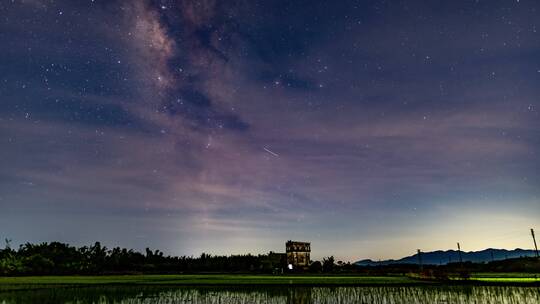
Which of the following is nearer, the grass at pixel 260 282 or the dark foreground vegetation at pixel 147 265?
the grass at pixel 260 282

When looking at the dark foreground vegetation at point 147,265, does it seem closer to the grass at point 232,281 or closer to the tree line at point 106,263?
the tree line at point 106,263

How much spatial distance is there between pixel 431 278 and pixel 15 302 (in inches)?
1794

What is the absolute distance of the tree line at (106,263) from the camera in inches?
3346

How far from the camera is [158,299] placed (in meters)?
29.6

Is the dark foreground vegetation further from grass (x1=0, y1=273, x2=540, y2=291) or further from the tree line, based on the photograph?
grass (x1=0, y1=273, x2=540, y2=291)

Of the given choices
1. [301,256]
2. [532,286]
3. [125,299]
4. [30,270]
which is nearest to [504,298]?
[532,286]

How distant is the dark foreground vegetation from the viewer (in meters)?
81.5

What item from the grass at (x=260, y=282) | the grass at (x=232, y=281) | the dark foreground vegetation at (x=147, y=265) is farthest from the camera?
the dark foreground vegetation at (x=147, y=265)

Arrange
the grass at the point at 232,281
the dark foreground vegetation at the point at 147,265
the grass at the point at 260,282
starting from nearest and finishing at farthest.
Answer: the grass at the point at 260,282
the grass at the point at 232,281
the dark foreground vegetation at the point at 147,265

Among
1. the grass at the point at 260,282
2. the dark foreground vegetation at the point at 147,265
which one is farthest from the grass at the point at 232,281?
the dark foreground vegetation at the point at 147,265

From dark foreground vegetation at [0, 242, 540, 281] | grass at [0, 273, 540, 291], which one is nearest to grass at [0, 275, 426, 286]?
grass at [0, 273, 540, 291]

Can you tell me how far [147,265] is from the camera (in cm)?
9794

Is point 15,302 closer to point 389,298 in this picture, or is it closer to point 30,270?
point 389,298

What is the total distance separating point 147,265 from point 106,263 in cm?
1863
